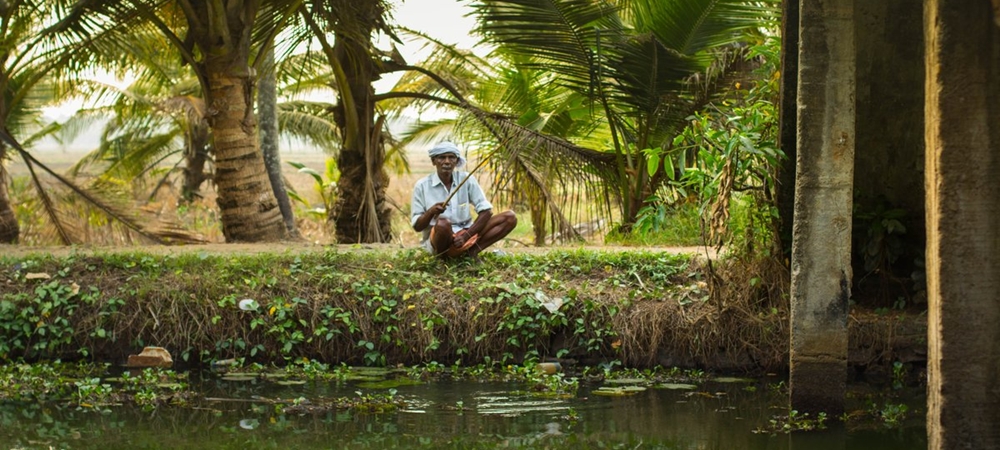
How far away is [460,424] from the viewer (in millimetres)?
6449

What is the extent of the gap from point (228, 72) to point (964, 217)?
7283mm

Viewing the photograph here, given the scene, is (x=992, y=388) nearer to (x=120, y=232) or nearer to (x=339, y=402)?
(x=339, y=402)

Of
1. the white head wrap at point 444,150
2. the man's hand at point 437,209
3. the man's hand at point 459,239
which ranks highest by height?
the white head wrap at point 444,150

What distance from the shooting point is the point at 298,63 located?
17.1m

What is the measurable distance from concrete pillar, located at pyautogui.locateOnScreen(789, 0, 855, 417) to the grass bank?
159 cm

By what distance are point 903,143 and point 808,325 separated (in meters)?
2.49

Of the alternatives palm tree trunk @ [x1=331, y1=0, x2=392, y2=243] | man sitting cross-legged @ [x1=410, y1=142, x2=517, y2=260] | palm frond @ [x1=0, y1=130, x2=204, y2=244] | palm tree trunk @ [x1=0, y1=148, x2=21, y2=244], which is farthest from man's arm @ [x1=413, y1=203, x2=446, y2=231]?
palm tree trunk @ [x1=0, y1=148, x2=21, y2=244]

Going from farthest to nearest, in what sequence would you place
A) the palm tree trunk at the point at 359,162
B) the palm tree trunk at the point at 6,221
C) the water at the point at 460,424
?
the palm tree trunk at the point at 6,221
the palm tree trunk at the point at 359,162
the water at the point at 460,424

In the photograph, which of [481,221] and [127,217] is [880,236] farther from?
[127,217]

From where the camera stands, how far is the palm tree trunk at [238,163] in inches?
417

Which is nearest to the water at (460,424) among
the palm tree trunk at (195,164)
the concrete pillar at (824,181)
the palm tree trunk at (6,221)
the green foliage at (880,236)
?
the concrete pillar at (824,181)

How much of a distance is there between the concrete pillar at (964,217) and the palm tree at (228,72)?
685 centimetres

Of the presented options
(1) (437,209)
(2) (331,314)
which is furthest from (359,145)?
(2) (331,314)

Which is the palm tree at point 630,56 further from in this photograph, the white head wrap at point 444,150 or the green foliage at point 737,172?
the green foliage at point 737,172
